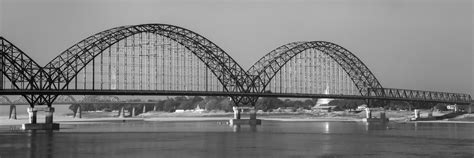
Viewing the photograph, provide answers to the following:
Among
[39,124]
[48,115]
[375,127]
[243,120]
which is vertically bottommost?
[375,127]

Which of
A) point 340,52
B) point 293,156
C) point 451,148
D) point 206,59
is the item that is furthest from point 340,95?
point 293,156

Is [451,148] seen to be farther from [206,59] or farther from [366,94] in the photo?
[366,94]

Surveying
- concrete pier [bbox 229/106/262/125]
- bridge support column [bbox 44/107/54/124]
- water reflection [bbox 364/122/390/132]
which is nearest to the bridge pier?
bridge support column [bbox 44/107/54/124]

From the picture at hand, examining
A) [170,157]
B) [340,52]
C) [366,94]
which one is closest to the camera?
[170,157]

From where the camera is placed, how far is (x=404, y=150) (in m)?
54.2

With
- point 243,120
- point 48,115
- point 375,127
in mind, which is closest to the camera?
point 48,115

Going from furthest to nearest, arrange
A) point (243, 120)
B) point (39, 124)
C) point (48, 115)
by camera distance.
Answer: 1. point (243, 120)
2. point (48, 115)
3. point (39, 124)

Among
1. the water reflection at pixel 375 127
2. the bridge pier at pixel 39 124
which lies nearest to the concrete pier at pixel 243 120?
the water reflection at pixel 375 127

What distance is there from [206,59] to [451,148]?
262 feet

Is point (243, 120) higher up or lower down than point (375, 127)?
higher up

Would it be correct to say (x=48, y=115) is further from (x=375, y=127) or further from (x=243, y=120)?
(x=375, y=127)

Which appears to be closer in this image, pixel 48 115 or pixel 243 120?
pixel 48 115

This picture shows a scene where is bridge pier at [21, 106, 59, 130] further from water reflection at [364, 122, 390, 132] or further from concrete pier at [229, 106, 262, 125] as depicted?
water reflection at [364, 122, 390, 132]

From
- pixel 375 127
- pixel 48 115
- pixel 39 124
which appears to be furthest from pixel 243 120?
pixel 39 124
